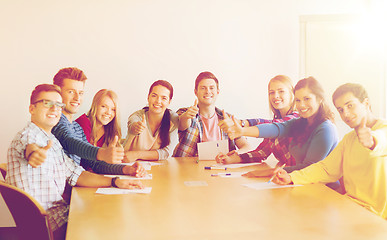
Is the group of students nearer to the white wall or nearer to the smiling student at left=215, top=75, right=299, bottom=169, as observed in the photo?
the smiling student at left=215, top=75, right=299, bottom=169

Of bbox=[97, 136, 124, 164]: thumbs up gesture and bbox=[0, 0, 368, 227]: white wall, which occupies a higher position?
bbox=[0, 0, 368, 227]: white wall

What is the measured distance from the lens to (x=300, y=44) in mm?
4164

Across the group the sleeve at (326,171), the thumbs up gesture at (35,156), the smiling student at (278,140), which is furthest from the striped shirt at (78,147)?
the sleeve at (326,171)

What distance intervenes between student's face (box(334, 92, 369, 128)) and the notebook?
122 centimetres

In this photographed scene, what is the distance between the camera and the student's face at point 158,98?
10.2ft

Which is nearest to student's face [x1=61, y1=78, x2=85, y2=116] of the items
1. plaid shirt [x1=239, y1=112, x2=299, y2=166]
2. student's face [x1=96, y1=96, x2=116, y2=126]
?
student's face [x1=96, y1=96, x2=116, y2=126]

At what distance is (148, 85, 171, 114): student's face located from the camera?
10.2 ft

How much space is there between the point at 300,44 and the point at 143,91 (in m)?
1.85

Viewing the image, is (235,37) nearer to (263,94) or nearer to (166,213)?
Result: (263,94)

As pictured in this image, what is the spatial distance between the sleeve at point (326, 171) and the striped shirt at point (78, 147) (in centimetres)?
110

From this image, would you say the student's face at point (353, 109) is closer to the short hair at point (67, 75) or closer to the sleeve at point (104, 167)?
the sleeve at point (104, 167)

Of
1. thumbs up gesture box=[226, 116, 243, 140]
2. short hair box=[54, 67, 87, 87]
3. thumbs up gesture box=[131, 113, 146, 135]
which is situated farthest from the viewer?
thumbs up gesture box=[131, 113, 146, 135]

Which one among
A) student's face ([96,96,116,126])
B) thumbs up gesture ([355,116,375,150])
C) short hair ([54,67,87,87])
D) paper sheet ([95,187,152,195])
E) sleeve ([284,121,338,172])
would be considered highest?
short hair ([54,67,87,87])

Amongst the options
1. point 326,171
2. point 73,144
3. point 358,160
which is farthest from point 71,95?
point 358,160
